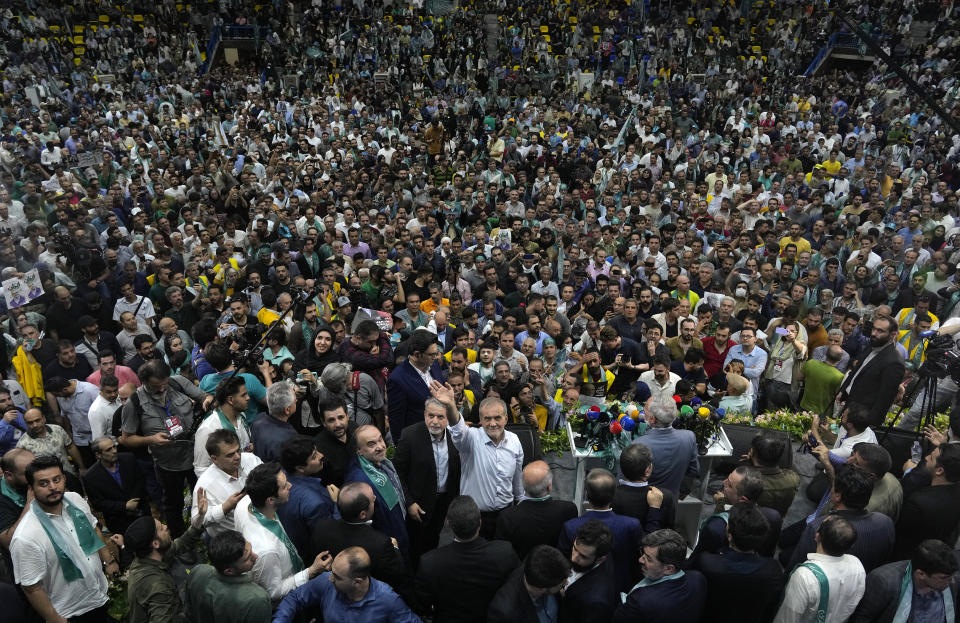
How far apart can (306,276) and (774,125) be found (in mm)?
12235

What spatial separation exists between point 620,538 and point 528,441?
1.73 metres

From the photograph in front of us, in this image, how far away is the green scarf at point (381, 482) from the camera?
4.06m

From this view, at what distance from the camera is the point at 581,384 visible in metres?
6.24

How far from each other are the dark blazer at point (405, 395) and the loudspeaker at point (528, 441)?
721mm

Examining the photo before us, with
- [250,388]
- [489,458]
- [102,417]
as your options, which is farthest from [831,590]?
[102,417]

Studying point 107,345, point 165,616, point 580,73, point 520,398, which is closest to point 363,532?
point 165,616

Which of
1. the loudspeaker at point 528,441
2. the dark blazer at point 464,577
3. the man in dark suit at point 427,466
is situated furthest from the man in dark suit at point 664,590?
the loudspeaker at point 528,441

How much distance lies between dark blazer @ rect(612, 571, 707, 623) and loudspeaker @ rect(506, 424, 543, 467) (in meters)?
2.03

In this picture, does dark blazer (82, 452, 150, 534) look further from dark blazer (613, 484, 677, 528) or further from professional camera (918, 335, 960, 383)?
professional camera (918, 335, 960, 383)

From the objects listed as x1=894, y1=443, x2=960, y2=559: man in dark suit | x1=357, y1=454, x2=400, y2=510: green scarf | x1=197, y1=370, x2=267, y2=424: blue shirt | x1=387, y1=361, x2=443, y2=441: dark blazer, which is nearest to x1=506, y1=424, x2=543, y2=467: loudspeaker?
x1=387, y1=361, x2=443, y2=441: dark blazer

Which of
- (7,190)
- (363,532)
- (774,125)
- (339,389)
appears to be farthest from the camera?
(774,125)

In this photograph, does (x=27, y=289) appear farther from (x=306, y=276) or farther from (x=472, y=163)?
(x=472, y=163)

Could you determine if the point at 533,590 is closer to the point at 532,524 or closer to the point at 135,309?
the point at 532,524

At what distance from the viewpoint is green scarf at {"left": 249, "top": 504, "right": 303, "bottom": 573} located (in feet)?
12.2
